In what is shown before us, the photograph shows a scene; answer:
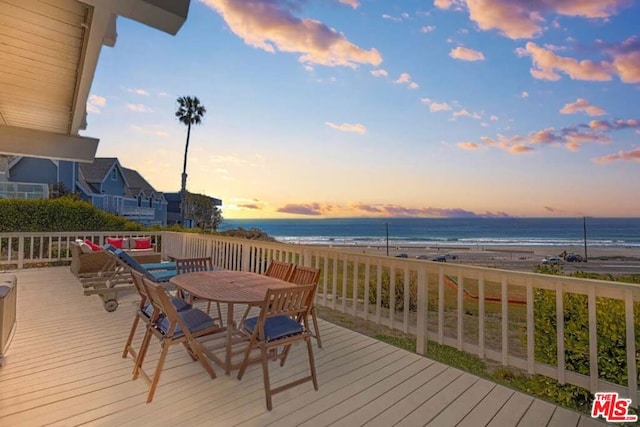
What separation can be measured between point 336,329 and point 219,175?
24367mm

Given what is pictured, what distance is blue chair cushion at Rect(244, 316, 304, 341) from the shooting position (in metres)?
2.49

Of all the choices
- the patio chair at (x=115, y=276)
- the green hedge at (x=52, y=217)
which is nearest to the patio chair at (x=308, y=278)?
the patio chair at (x=115, y=276)

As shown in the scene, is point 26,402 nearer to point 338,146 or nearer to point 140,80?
point 140,80

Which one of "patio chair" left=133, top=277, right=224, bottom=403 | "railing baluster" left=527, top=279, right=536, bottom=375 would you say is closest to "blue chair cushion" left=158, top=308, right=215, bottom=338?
"patio chair" left=133, top=277, right=224, bottom=403

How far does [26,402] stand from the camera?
2.26m

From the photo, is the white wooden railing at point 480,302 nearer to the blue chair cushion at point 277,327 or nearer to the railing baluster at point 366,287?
the railing baluster at point 366,287

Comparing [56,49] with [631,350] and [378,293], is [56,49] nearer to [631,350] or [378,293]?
[378,293]

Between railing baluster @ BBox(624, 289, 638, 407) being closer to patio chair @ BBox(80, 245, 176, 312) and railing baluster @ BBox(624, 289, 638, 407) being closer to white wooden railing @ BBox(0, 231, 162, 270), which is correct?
patio chair @ BBox(80, 245, 176, 312)

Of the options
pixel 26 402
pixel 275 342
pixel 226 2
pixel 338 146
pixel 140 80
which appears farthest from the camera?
pixel 338 146

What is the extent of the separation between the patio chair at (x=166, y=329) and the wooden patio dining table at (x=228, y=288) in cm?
18

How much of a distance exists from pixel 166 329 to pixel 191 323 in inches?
8.1

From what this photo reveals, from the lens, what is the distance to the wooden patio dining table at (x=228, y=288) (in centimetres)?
266

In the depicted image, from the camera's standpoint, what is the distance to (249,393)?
2.44 metres

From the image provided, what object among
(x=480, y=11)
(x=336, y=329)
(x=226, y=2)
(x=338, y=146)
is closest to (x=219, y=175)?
(x=338, y=146)
